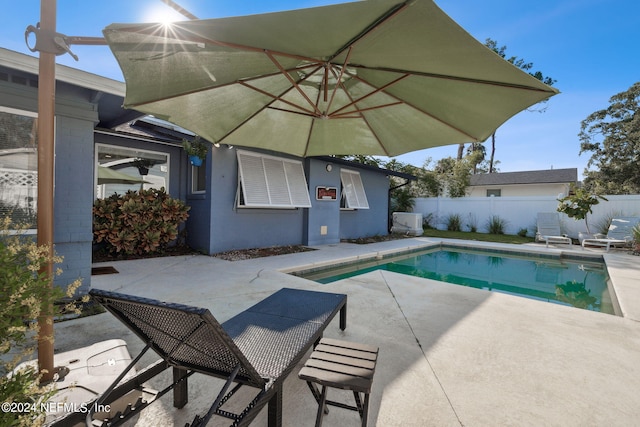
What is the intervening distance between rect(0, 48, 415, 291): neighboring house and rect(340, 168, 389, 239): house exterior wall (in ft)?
0.15

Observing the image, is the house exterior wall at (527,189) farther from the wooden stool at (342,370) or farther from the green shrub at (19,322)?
the green shrub at (19,322)

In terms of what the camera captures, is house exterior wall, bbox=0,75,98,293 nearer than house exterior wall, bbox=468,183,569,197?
Yes

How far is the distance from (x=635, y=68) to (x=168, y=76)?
28.1 meters

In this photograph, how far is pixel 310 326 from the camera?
7.51 ft

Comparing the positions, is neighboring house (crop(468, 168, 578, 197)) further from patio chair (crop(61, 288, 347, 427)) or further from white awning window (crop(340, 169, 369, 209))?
patio chair (crop(61, 288, 347, 427))

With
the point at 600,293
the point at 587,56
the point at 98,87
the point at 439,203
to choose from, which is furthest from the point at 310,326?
the point at 587,56

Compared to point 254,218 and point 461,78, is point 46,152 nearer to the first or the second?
point 461,78

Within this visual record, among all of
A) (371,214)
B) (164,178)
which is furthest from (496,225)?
(164,178)

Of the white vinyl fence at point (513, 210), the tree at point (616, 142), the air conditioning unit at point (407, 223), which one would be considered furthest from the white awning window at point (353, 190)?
the tree at point (616, 142)

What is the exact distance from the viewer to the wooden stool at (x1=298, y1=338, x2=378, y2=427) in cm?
152

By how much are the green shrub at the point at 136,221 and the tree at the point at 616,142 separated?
28.8 m

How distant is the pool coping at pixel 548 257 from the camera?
4.61 metres

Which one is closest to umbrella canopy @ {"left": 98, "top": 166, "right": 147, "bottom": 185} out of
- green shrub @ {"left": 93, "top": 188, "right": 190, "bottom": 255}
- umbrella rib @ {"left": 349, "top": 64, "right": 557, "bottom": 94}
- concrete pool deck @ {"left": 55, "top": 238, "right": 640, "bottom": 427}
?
green shrub @ {"left": 93, "top": 188, "right": 190, "bottom": 255}

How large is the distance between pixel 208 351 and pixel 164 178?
7816mm
